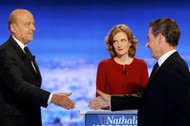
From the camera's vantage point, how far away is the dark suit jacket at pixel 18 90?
2.73 m

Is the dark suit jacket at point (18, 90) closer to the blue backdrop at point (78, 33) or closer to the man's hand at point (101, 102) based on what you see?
the man's hand at point (101, 102)

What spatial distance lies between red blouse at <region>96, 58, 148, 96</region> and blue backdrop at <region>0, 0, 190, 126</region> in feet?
5.41

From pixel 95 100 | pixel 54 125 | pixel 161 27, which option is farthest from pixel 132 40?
pixel 54 125

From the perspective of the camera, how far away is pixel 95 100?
2748 mm

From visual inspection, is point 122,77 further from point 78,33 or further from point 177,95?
point 78,33

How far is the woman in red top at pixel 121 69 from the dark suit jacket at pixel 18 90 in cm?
73

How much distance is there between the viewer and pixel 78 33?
5156 millimetres

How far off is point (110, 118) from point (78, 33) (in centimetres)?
268

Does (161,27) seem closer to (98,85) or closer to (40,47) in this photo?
(98,85)

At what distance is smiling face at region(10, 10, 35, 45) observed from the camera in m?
2.94

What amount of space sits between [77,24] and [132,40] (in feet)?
5.78

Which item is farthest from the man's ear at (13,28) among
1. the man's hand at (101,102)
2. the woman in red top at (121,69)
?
the woman in red top at (121,69)

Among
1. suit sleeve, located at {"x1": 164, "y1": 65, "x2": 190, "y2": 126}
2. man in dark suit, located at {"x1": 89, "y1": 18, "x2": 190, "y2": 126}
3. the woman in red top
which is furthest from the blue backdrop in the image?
suit sleeve, located at {"x1": 164, "y1": 65, "x2": 190, "y2": 126}

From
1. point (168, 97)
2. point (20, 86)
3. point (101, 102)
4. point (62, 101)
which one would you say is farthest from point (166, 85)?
point (20, 86)
